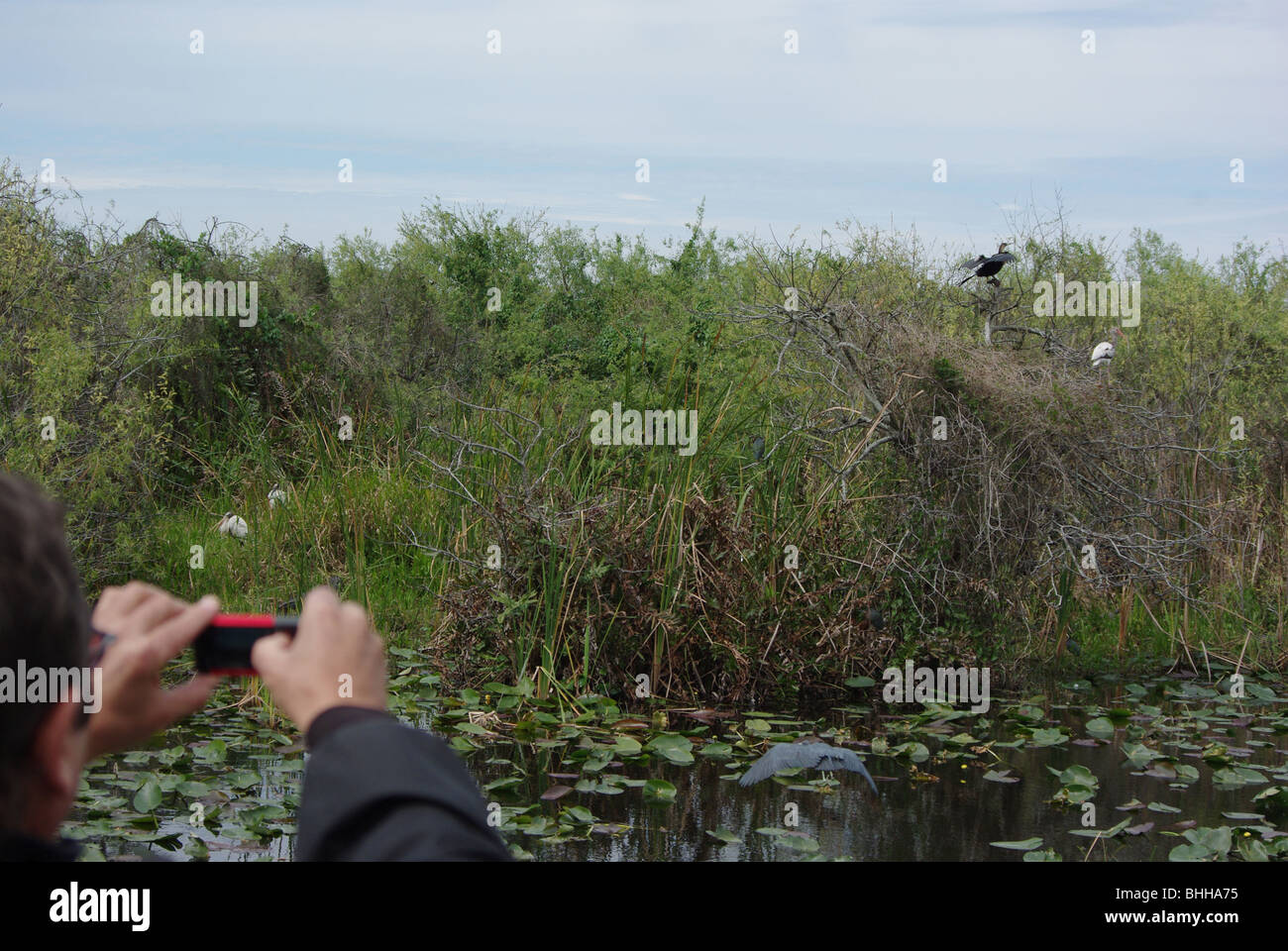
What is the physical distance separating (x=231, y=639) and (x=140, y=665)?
0.25 feet

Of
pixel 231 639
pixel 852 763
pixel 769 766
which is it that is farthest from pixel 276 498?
pixel 231 639

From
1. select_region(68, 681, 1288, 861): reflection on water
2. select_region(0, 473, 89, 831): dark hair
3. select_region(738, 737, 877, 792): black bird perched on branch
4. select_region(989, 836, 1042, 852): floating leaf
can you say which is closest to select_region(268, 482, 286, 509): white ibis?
select_region(68, 681, 1288, 861): reflection on water

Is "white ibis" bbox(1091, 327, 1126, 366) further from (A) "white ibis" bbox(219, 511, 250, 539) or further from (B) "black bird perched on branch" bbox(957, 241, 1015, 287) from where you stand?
(A) "white ibis" bbox(219, 511, 250, 539)

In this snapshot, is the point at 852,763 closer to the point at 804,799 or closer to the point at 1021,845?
the point at 804,799

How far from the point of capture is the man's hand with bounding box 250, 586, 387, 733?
903 mm

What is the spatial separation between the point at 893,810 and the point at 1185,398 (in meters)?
6.64

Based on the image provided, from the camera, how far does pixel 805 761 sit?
15.9ft

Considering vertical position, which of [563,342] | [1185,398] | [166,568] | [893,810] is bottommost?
[893,810]

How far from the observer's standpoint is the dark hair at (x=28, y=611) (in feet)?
2.51

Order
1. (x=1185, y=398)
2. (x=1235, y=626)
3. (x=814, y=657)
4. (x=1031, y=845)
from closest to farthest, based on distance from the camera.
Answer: (x=1031, y=845) < (x=814, y=657) < (x=1235, y=626) < (x=1185, y=398)

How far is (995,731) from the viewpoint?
604cm

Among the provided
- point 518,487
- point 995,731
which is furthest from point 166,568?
point 995,731

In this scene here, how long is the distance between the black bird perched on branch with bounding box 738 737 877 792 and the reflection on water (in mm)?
114
